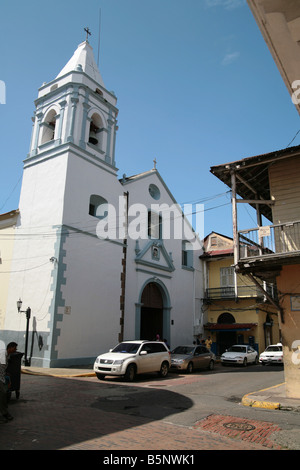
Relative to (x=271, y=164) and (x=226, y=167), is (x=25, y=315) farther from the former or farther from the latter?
(x=271, y=164)

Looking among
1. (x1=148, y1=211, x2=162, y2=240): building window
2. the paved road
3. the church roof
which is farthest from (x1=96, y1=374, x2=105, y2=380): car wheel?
the church roof

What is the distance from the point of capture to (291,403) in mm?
8945

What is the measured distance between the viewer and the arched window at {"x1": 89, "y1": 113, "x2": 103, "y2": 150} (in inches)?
859

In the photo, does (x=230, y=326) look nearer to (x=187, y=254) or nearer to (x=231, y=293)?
(x=231, y=293)

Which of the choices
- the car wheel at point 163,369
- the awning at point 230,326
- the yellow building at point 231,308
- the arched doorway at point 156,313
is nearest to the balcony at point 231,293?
the yellow building at point 231,308

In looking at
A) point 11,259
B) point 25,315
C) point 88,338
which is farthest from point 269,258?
point 11,259

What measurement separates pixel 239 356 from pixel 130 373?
10.9 metres

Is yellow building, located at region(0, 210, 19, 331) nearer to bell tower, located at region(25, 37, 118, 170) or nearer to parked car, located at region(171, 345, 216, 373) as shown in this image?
bell tower, located at region(25, 37, 118, 170)

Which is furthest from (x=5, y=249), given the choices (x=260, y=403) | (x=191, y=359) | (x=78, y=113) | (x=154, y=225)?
(x=260, y=403)

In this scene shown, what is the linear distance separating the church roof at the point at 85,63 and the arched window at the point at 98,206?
7688 millimetres

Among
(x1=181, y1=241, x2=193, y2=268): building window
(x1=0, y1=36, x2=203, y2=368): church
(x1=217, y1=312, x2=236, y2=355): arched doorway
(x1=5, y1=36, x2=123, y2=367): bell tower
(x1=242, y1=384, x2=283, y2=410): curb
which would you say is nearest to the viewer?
(x1=242, y1=384, x2=283, y2=410): curb

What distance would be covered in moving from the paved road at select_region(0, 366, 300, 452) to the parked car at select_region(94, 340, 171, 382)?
1.73 m
